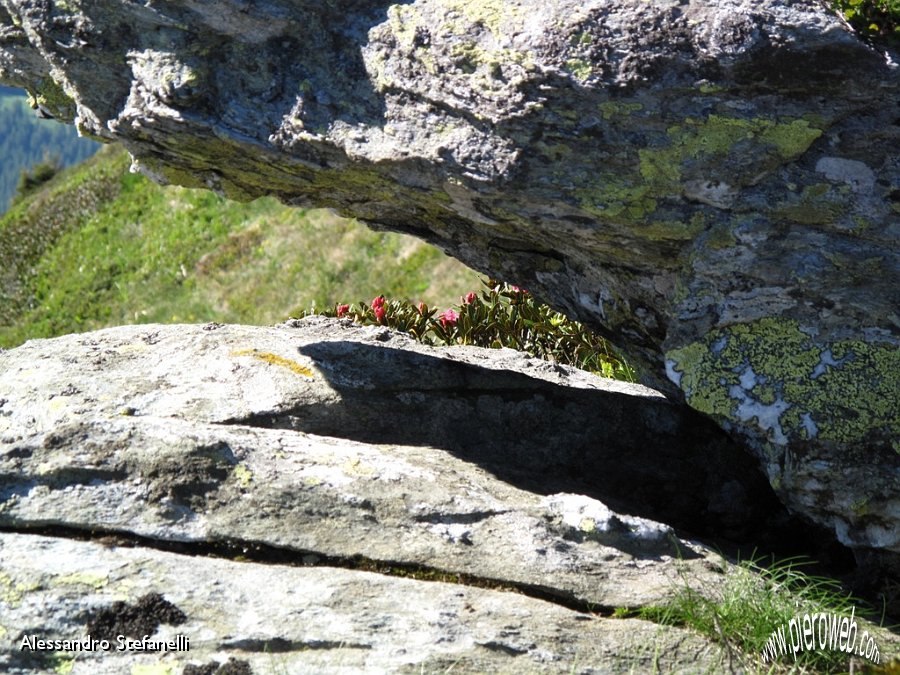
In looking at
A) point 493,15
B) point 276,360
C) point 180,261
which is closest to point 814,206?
point 493,15

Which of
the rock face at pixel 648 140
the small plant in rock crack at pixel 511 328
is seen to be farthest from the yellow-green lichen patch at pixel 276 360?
the small plant in rock crack at pixel 511 328

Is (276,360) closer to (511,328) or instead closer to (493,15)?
(493,15)

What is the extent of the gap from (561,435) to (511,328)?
183 inches

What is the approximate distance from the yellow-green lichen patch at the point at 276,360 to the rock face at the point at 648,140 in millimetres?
1369

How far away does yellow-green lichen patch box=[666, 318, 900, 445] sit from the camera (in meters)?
5.09

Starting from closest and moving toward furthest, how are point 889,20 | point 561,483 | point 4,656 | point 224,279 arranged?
1. point 4,656
2. point 889,20
3. point 561,483
4. point 224,279

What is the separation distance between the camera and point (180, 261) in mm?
24422

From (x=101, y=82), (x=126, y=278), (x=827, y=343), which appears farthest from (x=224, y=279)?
(x=827, y=343)

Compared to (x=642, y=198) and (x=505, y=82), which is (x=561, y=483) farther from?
(x=505, y=82)

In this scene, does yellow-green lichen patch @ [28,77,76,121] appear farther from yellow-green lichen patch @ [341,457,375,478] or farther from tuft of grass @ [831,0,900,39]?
tuft of grass @ [831,0,900,39]

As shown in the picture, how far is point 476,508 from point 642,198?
1958 mm

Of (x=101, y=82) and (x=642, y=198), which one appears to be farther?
(x=101, y=82)

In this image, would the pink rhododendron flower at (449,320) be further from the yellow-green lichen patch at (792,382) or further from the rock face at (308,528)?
the yellow-green lichen patch at (792,382)

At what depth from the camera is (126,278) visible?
25047 millimetres
